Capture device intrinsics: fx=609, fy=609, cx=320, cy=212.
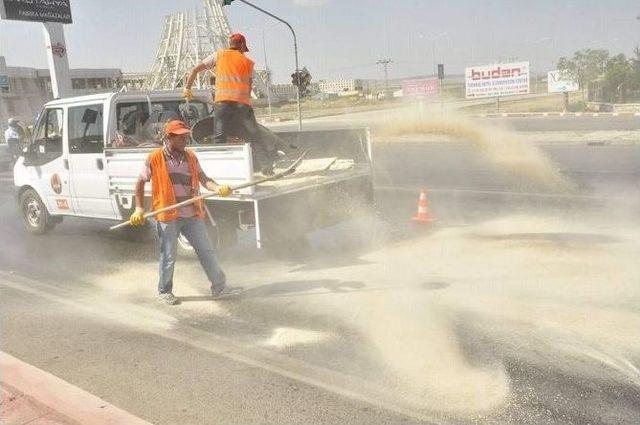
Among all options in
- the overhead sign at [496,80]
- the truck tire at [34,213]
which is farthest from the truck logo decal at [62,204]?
the overhead sign at [496,80]

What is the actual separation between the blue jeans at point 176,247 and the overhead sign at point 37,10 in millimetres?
15860

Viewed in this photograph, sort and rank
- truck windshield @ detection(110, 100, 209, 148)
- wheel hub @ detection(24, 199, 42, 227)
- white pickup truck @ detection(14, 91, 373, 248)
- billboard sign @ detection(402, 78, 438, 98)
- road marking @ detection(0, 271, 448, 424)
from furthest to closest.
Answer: billboard sign @ detection(402, 78, 438, 98), wheel hub @ detection(24, 199, 42, 227), truck windshield @ detection(110, 100, 209, 148), white pickup truck @ detection(14, 91, 373, 248), road marking @ detection(0, 271, 448, 424)

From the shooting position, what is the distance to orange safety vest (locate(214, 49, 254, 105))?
6.81 metres

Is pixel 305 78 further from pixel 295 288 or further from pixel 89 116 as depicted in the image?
pixel 295 288

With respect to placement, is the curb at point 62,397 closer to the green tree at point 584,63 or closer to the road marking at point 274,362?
the road marking at point 274,362

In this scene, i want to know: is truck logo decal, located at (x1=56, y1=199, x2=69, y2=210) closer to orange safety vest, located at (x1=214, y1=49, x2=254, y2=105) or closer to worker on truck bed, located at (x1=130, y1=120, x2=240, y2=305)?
orange safety vest, located at (x1=214, y1=49, x2=254, y2=105)

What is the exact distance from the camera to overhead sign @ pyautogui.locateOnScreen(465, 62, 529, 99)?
120 ft

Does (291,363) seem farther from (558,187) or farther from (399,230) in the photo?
(558,187)

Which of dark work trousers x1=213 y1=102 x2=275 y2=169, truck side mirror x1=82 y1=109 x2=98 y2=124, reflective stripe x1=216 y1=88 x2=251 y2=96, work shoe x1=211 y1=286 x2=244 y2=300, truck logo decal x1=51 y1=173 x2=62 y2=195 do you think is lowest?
work shoe x1=211 y1=286 x2=244 y2=300

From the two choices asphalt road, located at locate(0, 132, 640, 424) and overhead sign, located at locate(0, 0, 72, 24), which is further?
overhead sign, located at locate(0, 0, 72, 24)

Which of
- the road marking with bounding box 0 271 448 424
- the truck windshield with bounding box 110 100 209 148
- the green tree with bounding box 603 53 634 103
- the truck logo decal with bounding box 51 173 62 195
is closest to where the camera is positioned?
the road marking with bounding box 0 271 448 424

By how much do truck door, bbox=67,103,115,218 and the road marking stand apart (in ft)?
7.15

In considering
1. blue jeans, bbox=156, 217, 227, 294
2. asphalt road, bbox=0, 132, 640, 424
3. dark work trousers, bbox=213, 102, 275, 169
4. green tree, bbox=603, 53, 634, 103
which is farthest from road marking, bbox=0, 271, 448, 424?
green tree, bbox=603, 53, 634, 103

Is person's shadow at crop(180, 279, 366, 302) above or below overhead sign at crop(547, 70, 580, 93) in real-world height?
below
